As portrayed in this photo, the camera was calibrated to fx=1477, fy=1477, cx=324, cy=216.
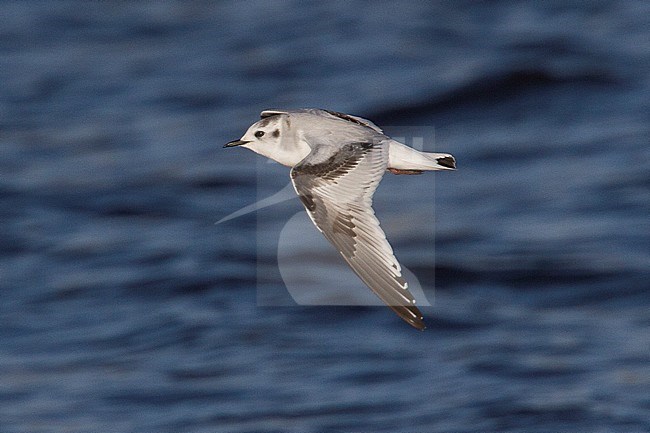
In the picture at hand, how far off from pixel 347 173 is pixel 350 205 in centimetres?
14

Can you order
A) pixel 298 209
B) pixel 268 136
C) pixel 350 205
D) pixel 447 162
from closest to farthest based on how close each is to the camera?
1. pixel 350 205
2. pixel 447 162
3. pixel 268 136
4. pixel 298 209

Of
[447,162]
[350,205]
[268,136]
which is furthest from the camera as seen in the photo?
[268,136]

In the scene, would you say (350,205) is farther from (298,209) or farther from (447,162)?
(298,209)

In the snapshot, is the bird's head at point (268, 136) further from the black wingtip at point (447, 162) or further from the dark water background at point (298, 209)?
the dark water background at point (298, 209)

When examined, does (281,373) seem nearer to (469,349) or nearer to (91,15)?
(469,349)

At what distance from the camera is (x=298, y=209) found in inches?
483

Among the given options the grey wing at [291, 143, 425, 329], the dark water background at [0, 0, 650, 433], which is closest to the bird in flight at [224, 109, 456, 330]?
the grey wing at [291, 143, 425, 329]

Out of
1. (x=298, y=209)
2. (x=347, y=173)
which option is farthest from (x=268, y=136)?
(x=298, y=209)

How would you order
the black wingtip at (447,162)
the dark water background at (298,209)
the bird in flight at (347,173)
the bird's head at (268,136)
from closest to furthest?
the bird in flight at (347,173) → the black wingtip at (447,162) → the bird's head at (268,136) → the dark water background at (298,209)

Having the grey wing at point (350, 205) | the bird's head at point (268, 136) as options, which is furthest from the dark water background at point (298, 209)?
the grey wing at point (350, 205)

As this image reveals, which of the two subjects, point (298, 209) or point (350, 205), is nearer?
point (350, 205)

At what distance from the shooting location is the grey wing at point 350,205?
5.95 metres

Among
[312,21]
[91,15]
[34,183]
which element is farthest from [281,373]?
[91,15]

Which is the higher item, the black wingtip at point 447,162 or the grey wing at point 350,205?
the black wingtip at point 447,162
